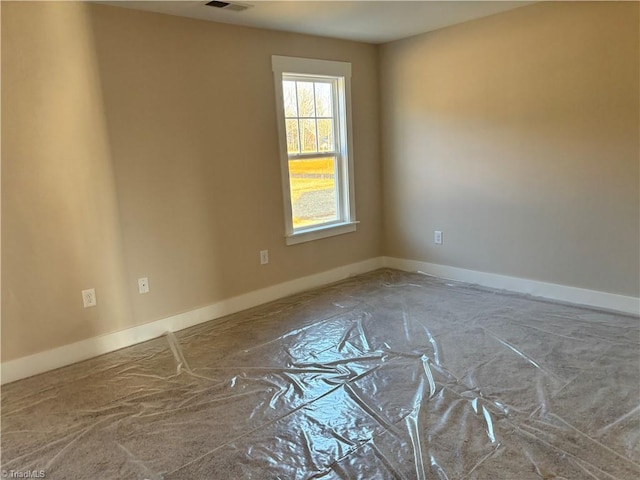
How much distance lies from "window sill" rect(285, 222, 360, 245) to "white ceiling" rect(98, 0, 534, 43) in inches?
68.9

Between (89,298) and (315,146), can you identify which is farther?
(315,146)

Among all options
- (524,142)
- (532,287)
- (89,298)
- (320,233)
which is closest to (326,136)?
(320,233)

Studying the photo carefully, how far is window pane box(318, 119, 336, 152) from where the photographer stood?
4305 mm

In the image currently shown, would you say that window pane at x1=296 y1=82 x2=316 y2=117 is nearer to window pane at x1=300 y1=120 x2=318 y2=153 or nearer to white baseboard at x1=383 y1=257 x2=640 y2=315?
window pane at x1=300 y1=120 x2=318 y2=153

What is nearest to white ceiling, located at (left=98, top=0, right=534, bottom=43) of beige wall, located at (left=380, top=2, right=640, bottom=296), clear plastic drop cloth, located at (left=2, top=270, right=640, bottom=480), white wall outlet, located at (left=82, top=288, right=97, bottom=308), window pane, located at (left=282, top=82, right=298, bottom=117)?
beige wall, located at (left=380, top=2, right=640, bottom=296)

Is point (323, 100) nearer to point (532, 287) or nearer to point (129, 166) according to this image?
point (129, 166)

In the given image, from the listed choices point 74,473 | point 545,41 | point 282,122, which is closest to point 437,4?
point 545,41

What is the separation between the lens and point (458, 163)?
4156 millimetres

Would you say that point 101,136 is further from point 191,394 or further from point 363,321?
point 363,321

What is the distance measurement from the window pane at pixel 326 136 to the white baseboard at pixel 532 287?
55.7 inches

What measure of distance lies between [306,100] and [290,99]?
0.19 m

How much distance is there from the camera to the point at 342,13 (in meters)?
3.38

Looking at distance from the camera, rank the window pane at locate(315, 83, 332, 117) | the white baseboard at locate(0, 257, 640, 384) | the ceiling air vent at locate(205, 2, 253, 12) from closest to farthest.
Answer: the white baseboard at locate(0, 257, 640, 384), the ceiling air vent at locate(205, 2, 253, 12), the window pane at locate(315, 83, 332, 117)

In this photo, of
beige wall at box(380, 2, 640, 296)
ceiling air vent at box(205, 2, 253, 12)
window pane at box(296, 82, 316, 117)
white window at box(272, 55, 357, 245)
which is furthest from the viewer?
window pane at box(296, 82, 316, 117)
